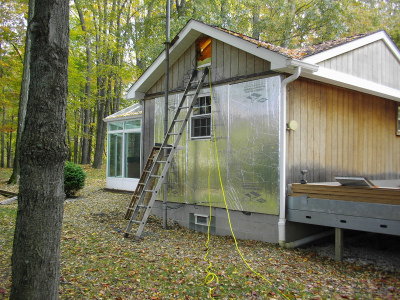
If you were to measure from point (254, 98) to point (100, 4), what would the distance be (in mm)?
20276

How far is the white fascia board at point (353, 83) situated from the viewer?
22.3 ft

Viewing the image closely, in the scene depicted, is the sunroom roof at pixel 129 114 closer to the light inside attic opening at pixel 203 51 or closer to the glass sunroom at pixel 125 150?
the glass sunroom at pixel 125 150

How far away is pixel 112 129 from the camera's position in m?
13.6

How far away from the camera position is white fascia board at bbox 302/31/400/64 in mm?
6575

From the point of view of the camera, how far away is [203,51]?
8219 mm

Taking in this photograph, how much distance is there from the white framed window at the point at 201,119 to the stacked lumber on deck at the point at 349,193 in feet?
8.58

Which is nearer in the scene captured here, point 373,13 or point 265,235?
point 265,235

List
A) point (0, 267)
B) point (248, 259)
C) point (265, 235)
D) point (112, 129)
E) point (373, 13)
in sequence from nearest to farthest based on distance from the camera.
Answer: point (0, 267)
point (248, 259)
point (265, 235)
point (112, 129)
point (373, 13)

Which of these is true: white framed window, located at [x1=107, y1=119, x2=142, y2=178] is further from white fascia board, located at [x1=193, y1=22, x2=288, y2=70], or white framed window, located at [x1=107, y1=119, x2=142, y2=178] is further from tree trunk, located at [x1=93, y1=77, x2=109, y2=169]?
tree trunk, located at [x1=93, y1=77, x2=109, y2=169]

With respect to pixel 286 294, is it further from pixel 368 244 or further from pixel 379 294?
pixel 368 244

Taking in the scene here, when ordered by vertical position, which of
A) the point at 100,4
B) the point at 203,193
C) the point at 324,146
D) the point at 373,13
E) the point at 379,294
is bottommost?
the point at 379,294

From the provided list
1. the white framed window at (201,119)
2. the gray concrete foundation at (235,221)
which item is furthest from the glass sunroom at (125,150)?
the white framed window at (201,119)

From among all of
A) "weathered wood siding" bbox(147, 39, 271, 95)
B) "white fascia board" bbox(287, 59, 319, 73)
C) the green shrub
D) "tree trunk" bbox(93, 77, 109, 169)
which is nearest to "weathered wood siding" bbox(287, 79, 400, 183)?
"white fascia board" bbox(287, 59, 319, 73)

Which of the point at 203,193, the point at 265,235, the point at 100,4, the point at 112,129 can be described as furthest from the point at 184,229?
the point at 100,4
